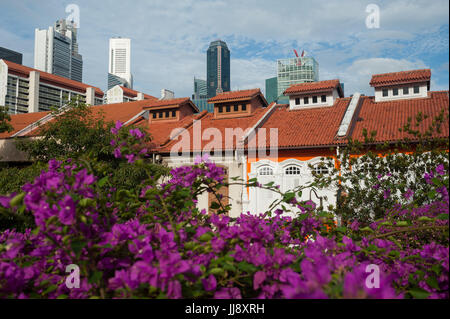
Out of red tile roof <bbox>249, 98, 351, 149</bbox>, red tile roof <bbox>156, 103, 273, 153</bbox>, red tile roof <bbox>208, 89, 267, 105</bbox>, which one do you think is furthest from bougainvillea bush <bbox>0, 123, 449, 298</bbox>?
red tile roof <bbox>208, 89, 267, 105</bbox>

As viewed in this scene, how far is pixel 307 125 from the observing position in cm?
1382

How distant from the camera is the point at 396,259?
1579 millimetres

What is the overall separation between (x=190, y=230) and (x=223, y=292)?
336mm

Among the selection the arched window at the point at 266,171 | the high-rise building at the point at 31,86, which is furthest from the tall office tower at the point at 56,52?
the arched window at the point at 266,171

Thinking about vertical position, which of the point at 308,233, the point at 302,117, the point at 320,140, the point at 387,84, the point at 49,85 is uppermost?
the point at 49,85

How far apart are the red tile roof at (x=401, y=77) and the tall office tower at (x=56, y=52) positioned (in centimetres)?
14319

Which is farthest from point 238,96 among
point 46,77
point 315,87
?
point 46,77

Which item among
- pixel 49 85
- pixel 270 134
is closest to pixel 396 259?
pixel 270 134

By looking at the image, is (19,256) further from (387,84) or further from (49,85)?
(49,85)

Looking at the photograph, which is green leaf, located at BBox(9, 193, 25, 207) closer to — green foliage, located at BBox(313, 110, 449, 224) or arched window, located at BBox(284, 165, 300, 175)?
green foliage, located at BBox(313, 110, 449, 224)

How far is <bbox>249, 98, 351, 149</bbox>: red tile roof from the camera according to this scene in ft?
40.7

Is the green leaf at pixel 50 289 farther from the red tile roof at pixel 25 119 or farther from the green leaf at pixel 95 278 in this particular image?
the red tile roof at pixel 25 119

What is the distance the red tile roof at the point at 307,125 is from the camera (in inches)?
489

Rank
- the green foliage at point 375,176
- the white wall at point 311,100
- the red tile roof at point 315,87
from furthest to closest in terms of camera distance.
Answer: the white wall at point 311,100, the red tile roof at point 315,87, the green foliage at point 375,176
